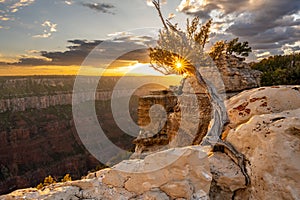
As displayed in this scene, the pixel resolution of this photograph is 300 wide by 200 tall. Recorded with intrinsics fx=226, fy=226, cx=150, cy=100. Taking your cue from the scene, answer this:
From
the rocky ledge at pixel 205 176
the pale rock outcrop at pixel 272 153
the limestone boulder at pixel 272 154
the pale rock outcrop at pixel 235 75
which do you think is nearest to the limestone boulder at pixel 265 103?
the pale rock outcrop at pixel 272 153

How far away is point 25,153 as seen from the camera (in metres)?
62.4

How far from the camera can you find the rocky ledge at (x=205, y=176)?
306cm

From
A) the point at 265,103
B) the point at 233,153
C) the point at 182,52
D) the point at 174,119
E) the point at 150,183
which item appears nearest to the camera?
the point at 150,183

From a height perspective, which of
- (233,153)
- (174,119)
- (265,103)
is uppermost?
(265,103)

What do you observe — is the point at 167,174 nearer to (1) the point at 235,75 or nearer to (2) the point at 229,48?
(1) the point at 235,75

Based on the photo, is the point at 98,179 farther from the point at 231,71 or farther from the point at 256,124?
the point at 231,71

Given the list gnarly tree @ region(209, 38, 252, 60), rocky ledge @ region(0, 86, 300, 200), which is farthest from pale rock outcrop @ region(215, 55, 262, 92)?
rocky ledge @ region(0, 86, 300, 200)

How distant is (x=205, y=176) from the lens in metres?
3.22

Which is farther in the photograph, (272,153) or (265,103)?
(265,103)

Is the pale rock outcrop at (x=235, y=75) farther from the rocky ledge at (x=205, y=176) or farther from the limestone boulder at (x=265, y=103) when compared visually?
the rocky ledge at (x=205, y=176)

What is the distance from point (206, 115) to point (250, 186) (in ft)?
25.5

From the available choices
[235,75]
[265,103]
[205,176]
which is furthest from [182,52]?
[205,176]

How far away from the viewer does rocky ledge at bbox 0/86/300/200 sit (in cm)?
306

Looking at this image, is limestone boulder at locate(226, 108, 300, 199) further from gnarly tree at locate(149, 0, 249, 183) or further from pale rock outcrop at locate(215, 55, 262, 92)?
pale rock outcrop at locate(215, 55, 262, 92)
